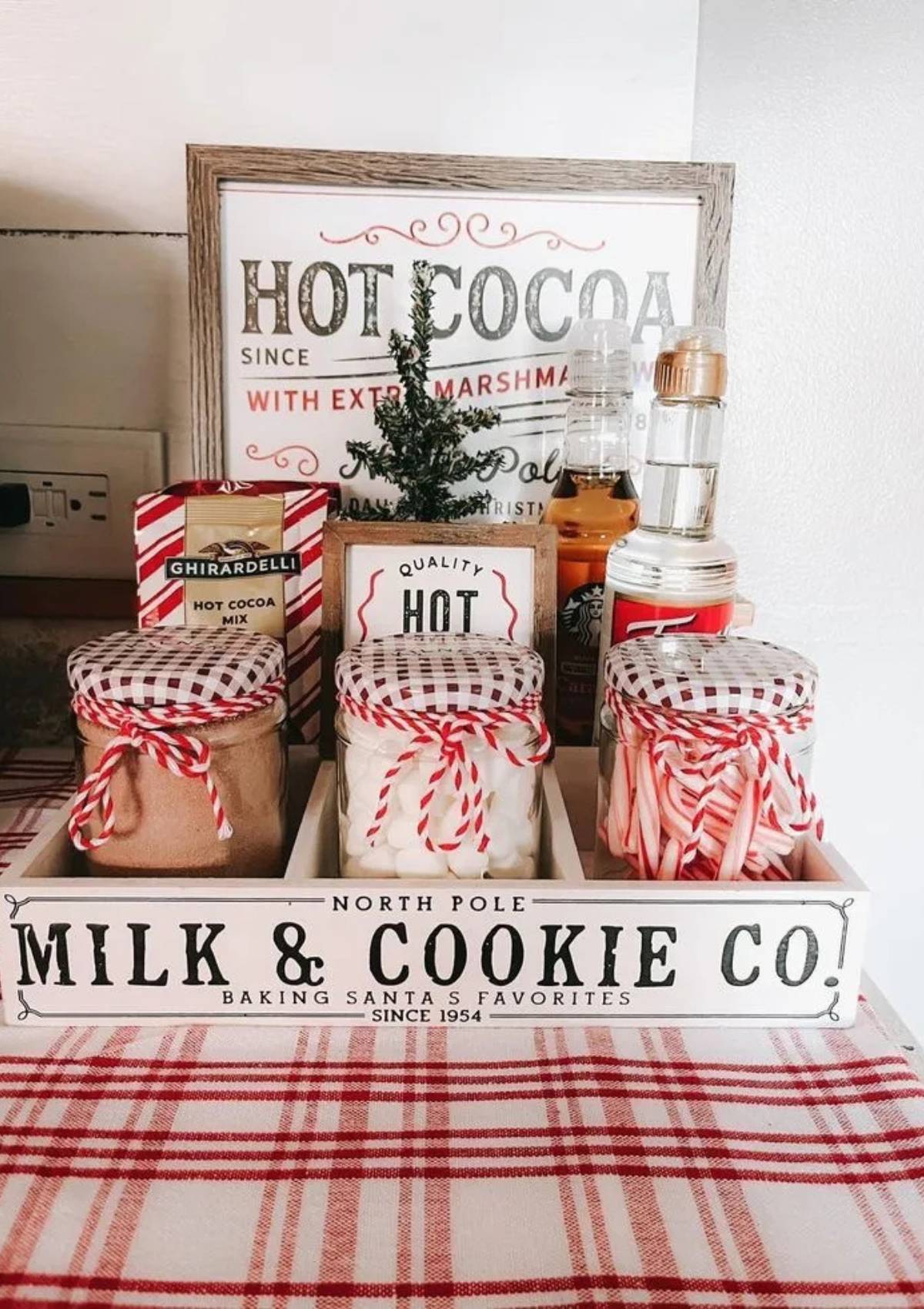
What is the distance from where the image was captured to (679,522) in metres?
0.65

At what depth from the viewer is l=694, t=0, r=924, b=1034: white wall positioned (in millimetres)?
776

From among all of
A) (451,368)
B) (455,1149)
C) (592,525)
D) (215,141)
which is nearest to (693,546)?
(592,525)

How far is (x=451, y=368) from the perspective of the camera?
76 cm

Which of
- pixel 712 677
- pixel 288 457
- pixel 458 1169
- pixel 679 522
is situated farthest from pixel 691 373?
pixel 458 1169

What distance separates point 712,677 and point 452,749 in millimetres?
128

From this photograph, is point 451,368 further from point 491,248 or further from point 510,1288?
point 510,1288

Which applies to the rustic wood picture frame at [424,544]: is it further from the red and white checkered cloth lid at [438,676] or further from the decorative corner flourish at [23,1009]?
the decorative corner flourish at [23,1009]

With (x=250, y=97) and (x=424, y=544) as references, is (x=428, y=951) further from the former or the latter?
(x=250, y=97)

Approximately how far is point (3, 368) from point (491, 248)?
384 mm

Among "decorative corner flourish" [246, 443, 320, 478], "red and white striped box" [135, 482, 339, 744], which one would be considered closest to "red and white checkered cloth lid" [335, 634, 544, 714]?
"red and white striped box" [135, 482, 339, 744]

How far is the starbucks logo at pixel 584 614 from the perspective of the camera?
0.69 m

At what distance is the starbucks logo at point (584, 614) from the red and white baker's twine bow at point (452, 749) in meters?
0.20

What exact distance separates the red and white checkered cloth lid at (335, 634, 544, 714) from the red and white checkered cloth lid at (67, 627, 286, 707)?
46 mm

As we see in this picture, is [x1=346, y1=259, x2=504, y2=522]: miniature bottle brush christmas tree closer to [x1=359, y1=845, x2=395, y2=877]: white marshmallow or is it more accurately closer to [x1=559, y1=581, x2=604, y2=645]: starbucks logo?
[x1=559, y1=581, x2=604, y2=645]: starbucks logo
